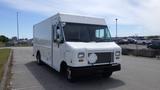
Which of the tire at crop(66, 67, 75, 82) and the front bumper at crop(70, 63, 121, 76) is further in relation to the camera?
Result: the tire at crop(66, 67, 75, 82)

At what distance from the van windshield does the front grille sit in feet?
3.06

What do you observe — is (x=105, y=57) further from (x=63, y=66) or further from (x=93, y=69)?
(x=63, y=66)

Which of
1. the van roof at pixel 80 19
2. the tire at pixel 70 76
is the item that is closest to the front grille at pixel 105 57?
the tire at pixel 70 76

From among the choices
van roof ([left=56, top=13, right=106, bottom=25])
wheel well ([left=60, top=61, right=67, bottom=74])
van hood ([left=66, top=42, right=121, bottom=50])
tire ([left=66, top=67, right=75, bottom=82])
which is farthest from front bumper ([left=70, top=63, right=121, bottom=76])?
van roof ([left=56, top=13, right=106, bottom=25])

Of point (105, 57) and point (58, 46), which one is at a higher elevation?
point (58, 46)

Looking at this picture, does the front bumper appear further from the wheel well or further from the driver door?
the driver door

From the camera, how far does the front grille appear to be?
9.05 m

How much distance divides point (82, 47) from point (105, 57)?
1101 mm

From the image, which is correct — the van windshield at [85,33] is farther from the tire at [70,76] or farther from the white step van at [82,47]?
the tire at [70,76]

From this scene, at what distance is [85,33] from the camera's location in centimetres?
986

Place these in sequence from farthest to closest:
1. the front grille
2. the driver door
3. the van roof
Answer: the van roof, the driver door, the front grille

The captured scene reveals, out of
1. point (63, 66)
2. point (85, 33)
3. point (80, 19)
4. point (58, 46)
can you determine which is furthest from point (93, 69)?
point (80, 19)

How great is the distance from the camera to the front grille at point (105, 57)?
905 centimetres

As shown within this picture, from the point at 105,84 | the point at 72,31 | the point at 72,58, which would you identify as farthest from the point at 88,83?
the point at 72,31
